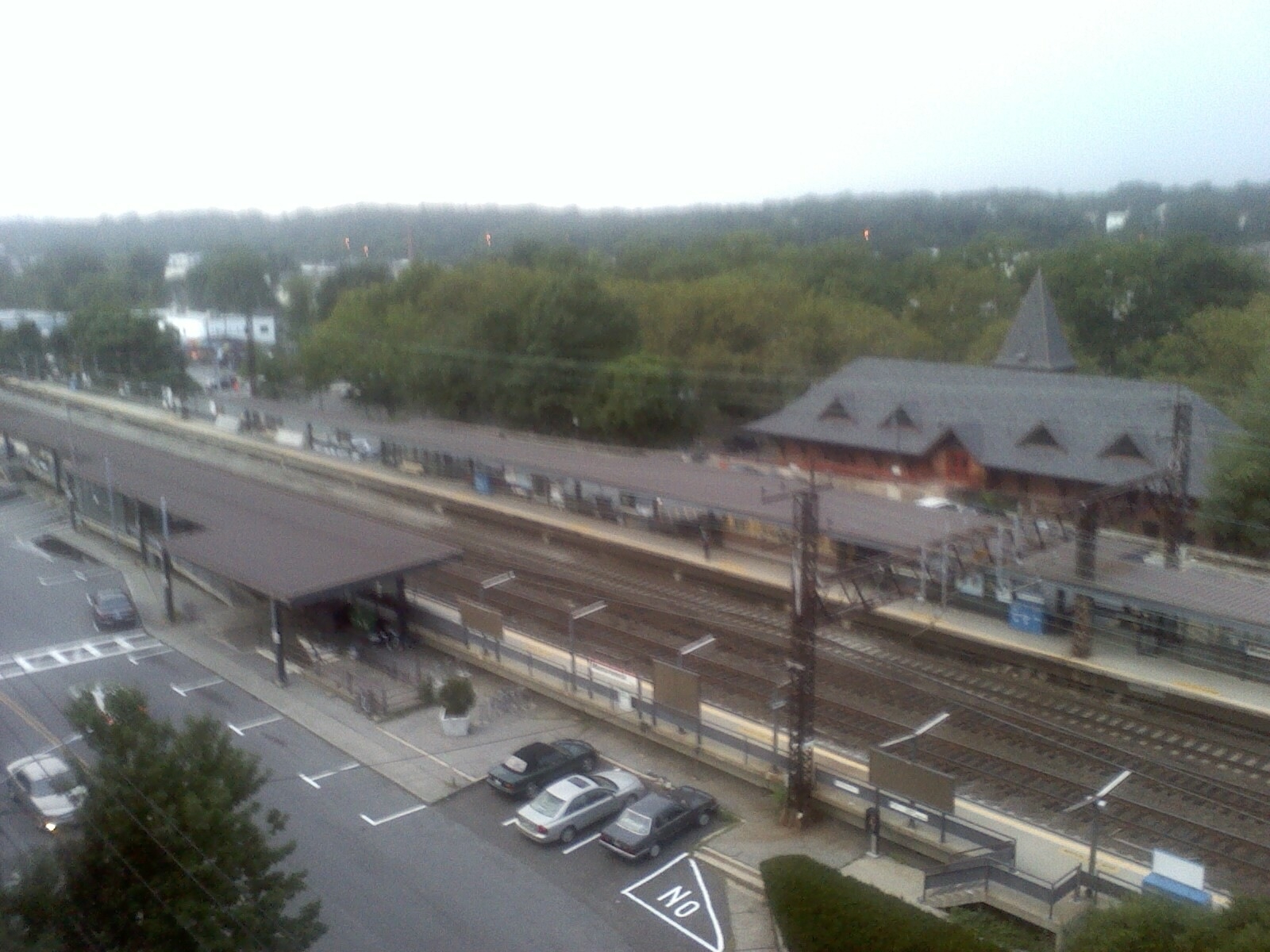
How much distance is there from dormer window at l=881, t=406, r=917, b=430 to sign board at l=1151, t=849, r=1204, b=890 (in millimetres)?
16863

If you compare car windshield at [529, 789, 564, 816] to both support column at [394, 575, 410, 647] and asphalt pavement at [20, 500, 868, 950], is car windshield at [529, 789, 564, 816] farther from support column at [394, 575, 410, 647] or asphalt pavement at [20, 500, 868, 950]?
support column at [394, 575, 410, 647]

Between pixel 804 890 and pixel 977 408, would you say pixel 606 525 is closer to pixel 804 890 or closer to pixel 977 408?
pixel 977 408

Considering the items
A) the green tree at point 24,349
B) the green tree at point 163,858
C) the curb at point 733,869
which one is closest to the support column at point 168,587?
the green tree at point 163,858

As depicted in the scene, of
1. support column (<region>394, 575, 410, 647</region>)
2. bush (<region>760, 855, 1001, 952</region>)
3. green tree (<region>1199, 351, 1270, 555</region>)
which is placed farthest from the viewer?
green tree (<region>1199, 351, 1270, 555</region>)

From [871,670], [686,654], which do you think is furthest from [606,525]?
[871,670]

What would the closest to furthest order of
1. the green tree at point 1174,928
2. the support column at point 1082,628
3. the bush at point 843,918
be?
1. the green tree at point 1174,928
2. the bush at point 843,918
3. the support column at point 1082,628

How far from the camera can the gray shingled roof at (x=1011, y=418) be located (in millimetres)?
21516

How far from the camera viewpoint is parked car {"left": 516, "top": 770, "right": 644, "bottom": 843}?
11250 millimetres

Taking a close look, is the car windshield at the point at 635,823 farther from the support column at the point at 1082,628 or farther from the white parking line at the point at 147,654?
the white parking line at the point at 147,654

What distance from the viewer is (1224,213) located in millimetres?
49906

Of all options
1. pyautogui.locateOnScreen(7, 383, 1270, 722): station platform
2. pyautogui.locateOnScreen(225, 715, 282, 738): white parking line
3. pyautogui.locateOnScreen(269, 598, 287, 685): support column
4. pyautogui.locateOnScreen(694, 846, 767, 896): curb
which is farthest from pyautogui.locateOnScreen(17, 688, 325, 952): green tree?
pyautogui.locateOnScreen(7, 383, 1270, 722): station platform

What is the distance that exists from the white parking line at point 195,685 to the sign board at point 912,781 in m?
10.3

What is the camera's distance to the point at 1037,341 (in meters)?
28.3

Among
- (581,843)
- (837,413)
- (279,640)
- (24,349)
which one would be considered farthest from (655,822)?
(24,349)
